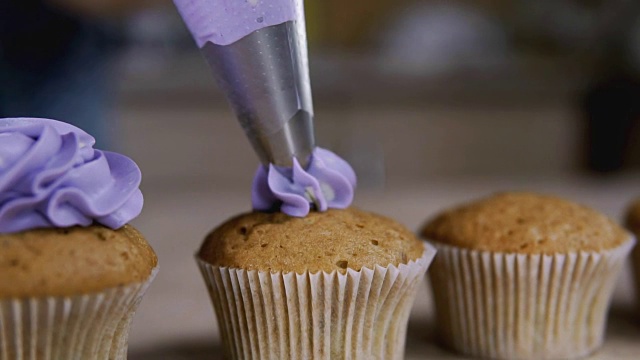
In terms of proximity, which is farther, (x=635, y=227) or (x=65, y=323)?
(x=635, y=227)

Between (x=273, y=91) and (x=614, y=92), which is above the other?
(x=273, y=91)

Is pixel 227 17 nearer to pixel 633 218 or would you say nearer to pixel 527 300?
pixel 527 300

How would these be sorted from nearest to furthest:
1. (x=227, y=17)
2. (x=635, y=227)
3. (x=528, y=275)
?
(x=227, y=17)
(x=528, y=275)
(x=635, y=227)

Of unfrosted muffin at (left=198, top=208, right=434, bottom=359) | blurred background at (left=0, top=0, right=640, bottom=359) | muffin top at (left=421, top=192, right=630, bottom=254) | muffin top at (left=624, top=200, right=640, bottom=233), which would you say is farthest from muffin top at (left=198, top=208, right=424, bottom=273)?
blurred background at (left=0, top=0, right=640, bottom=359)

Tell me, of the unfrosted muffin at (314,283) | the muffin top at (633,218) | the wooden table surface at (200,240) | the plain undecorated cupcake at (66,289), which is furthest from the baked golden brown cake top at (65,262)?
the muffin top at (633,218)

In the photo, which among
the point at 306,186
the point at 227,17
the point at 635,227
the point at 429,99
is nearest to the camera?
the point at 227,17

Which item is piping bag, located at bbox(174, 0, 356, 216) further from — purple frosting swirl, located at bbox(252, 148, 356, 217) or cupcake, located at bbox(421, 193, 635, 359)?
cupcake, located at bbox(421, 193, 635, 359)

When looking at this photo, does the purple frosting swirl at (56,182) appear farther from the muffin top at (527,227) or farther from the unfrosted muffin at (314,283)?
the muffin top at (527,227)

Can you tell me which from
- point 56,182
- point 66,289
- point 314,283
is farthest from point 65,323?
point 314,283
